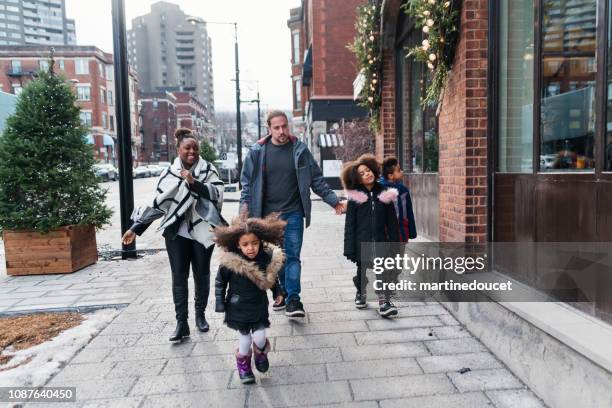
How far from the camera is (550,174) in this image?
3.60m

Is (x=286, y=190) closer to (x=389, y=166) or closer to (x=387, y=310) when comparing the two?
(x=389, y=166)

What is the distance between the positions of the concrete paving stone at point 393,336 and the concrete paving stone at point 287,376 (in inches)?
26.1

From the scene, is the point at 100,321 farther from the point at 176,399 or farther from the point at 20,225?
the point at 20,225

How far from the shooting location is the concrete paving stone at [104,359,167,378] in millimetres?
3580

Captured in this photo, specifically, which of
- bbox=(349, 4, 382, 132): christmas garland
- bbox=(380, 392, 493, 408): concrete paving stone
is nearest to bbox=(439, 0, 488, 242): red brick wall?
bbox=(380, 392, 493, 408): concrete paving stone

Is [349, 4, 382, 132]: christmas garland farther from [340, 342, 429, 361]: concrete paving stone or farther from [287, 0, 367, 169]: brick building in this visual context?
[287, 0, 367, 169]: brick building

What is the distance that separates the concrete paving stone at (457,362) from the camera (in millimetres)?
3566

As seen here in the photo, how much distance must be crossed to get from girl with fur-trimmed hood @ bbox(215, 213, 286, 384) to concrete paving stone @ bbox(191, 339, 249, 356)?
0.62m

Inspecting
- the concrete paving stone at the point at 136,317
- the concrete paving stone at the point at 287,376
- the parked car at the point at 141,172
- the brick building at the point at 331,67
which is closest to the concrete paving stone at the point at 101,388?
the concrete paving stone at the point at 287,376

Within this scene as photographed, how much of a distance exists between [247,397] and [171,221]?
5.65ft

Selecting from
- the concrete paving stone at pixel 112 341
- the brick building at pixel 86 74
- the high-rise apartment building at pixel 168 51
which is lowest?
the concrete paving stone at pixel 112 341

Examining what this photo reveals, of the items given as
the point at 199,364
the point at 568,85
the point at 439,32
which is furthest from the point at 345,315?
the point at 439,32

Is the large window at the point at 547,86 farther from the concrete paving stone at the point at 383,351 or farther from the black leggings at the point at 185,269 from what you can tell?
the black leggings at the point at 185,269

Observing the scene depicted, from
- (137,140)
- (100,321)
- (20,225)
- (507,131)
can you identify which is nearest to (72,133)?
(20,225)
